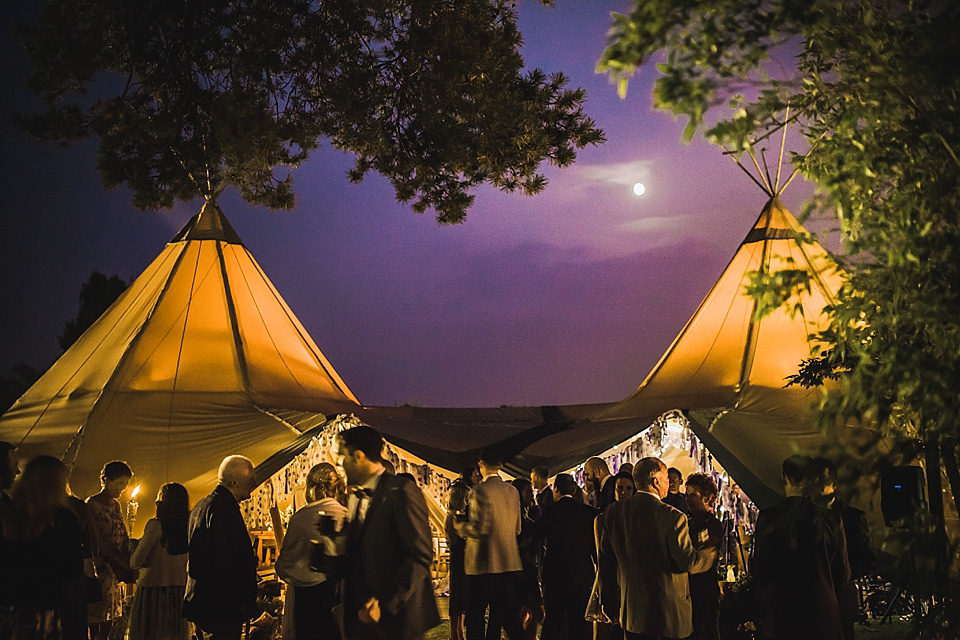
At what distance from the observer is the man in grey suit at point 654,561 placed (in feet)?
14.4

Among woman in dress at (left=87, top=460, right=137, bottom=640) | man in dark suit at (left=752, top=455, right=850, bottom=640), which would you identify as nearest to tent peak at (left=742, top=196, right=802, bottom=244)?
man in dark suit at (left=752, top=455, right=850, bottom=640)

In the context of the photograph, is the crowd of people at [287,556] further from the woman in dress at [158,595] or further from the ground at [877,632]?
the ground at [877,632]

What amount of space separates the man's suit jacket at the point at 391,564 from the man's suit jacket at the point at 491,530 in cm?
219

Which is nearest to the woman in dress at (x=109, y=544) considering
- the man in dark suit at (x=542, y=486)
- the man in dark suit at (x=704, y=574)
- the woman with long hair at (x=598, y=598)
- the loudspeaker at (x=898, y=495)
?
the woman with long hair at (x=598, y=598)

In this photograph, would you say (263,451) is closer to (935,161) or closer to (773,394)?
(773,394)

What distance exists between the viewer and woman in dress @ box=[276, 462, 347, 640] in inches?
173

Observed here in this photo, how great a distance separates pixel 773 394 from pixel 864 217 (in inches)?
274

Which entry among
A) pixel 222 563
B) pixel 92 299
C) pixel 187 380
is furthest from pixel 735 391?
pixel 92 299

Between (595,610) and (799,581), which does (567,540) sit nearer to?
(595,610)

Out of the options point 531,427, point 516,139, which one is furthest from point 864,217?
point 531,427

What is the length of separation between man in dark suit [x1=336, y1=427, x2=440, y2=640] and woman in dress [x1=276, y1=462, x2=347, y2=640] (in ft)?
1.65

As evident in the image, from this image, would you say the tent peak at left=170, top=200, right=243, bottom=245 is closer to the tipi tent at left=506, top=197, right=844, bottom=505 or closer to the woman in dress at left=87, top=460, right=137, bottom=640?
the tipi tent at left=506, top=197, right=844, bottom=505

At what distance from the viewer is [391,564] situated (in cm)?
372

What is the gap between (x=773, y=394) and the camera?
9.13 m
